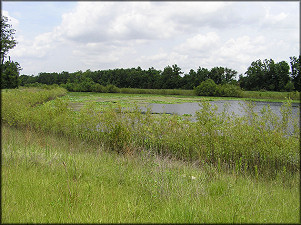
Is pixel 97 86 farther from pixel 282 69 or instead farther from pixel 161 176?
pixel 161 176

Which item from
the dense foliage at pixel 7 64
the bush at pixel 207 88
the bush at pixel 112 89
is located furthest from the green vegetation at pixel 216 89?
the dense foliage at pixel 7 64

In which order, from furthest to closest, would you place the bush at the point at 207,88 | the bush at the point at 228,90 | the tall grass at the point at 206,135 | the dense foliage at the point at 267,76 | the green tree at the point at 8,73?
1. the bush at the point at 207,88
2. the bush at the point at 228,90
3. the dense foliage at the point at 267,76
4. the green tree at the point at 8,73
5. the tall grass at the point at 206,135

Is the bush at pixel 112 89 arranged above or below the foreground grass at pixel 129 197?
above

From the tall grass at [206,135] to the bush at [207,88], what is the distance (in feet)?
146

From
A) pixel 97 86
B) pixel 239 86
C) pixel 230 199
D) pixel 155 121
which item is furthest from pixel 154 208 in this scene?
pixel 97 86

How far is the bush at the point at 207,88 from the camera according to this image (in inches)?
2008

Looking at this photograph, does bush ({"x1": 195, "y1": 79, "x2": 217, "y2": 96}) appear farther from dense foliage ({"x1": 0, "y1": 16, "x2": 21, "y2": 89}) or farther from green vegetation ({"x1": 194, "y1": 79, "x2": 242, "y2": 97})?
dense foliage ({"x1": 0, "y1": 16, "x2": 21, "y2": 89})

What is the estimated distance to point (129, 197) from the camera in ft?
12.4

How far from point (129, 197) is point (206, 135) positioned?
3.71 meters

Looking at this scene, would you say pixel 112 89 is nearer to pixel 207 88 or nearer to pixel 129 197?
pixel 207 88

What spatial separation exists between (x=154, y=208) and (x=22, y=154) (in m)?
Answer: 3.68

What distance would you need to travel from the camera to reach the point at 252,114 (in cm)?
659

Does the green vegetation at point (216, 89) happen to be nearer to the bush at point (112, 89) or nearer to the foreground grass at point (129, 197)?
the bush at point (112, 89)

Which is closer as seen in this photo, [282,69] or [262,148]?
[262,148]
